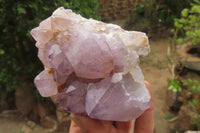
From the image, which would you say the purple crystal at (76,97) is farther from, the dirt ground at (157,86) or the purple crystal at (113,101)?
the dirt ground at (157,86)

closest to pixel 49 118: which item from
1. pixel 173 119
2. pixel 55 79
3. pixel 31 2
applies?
pixel 31 2

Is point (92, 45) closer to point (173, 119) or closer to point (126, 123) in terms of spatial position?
point (126, 123)

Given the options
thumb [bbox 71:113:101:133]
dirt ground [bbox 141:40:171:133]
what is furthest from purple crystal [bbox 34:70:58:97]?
dirt ground [bbox 141:40:171:133]

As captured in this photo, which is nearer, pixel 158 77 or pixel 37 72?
pixel 37 72

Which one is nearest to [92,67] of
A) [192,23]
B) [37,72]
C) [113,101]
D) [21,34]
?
[113,101]

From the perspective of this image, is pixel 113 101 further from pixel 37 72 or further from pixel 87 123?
pixel 37 72

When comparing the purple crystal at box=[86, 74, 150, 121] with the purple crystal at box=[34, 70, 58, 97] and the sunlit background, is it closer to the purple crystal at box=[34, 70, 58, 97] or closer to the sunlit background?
the purple crystal at box=[34, 70, 58, 97]

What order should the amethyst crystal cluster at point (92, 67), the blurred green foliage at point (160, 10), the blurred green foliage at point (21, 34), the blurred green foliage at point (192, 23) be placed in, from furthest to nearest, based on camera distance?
the blurred green foliage at point (160, 10) → the blurred green foliage at point (192, 23) → the blurred green foliage at point (21, 34) → the amethyst crystal cluster at point (92, 67)

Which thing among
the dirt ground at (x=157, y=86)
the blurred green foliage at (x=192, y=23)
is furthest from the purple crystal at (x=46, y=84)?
the dirt ground at (x=157, y=86)
